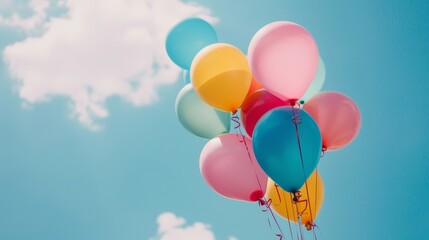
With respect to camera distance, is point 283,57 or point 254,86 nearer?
point 283,57

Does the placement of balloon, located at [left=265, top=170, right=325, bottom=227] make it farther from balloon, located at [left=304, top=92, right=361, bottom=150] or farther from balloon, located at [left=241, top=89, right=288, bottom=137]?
balloon, located at [left=241, top=89, right=288, bottom=137]

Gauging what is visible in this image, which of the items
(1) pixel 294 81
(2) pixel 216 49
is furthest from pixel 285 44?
(2) pixel 216 49

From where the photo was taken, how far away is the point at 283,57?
497cm

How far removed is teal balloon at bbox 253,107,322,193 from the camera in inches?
189

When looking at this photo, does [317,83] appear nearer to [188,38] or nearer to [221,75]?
[221,75]

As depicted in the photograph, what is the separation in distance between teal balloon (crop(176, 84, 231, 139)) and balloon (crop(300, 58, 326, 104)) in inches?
44.7

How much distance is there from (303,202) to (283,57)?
1.94 metres

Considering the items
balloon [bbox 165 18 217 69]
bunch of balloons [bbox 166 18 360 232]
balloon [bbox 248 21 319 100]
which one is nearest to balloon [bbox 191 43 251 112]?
bunch of balloons [bbox 166 18 360 232]

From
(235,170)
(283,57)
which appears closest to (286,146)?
(235,170)

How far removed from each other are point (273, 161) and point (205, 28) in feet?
7.66

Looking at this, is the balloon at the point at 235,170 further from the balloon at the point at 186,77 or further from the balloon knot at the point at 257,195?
the balloon at the point at 186,77

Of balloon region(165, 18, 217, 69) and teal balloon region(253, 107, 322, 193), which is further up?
balloon region(165, 18, 217, 69)

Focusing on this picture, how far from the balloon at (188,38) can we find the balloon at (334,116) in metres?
1.73

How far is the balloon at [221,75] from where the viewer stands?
5176 millimetres
